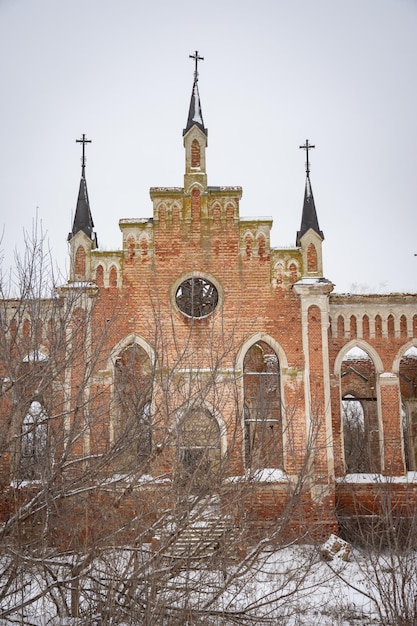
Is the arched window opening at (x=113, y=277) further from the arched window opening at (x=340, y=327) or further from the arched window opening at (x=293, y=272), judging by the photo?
the arched window opening at (x=340, y=327)

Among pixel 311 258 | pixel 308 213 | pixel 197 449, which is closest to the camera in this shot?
pixel 197 449

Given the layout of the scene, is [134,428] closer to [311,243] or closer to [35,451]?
[35,451]

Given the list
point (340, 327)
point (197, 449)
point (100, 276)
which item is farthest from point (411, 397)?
point (197, 449)

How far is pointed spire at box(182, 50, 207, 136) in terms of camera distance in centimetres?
1570

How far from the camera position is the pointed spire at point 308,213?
1520 centimetres

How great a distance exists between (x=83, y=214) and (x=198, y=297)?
3.38 metres

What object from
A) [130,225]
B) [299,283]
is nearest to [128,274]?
[130,225]

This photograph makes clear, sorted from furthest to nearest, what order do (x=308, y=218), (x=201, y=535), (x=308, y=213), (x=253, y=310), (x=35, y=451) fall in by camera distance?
(x=308, y=213)
(x=308, y=218)
(x=253, y=310)
(x=35, y=451)
(x=201, y=535)

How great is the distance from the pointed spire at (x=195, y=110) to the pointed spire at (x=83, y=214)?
8.18 ft

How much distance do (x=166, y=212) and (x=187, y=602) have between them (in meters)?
10.1

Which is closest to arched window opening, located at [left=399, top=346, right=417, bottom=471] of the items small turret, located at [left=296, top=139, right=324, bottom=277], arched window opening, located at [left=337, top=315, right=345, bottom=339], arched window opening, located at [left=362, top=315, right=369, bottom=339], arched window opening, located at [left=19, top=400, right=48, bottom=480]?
arched window opening, located at [left=362, top=315, right=369, bottom=339]

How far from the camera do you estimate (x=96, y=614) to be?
23.1 feet

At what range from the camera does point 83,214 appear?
50.5ft

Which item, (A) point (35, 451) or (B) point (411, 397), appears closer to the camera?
(A) point (35, 451)
